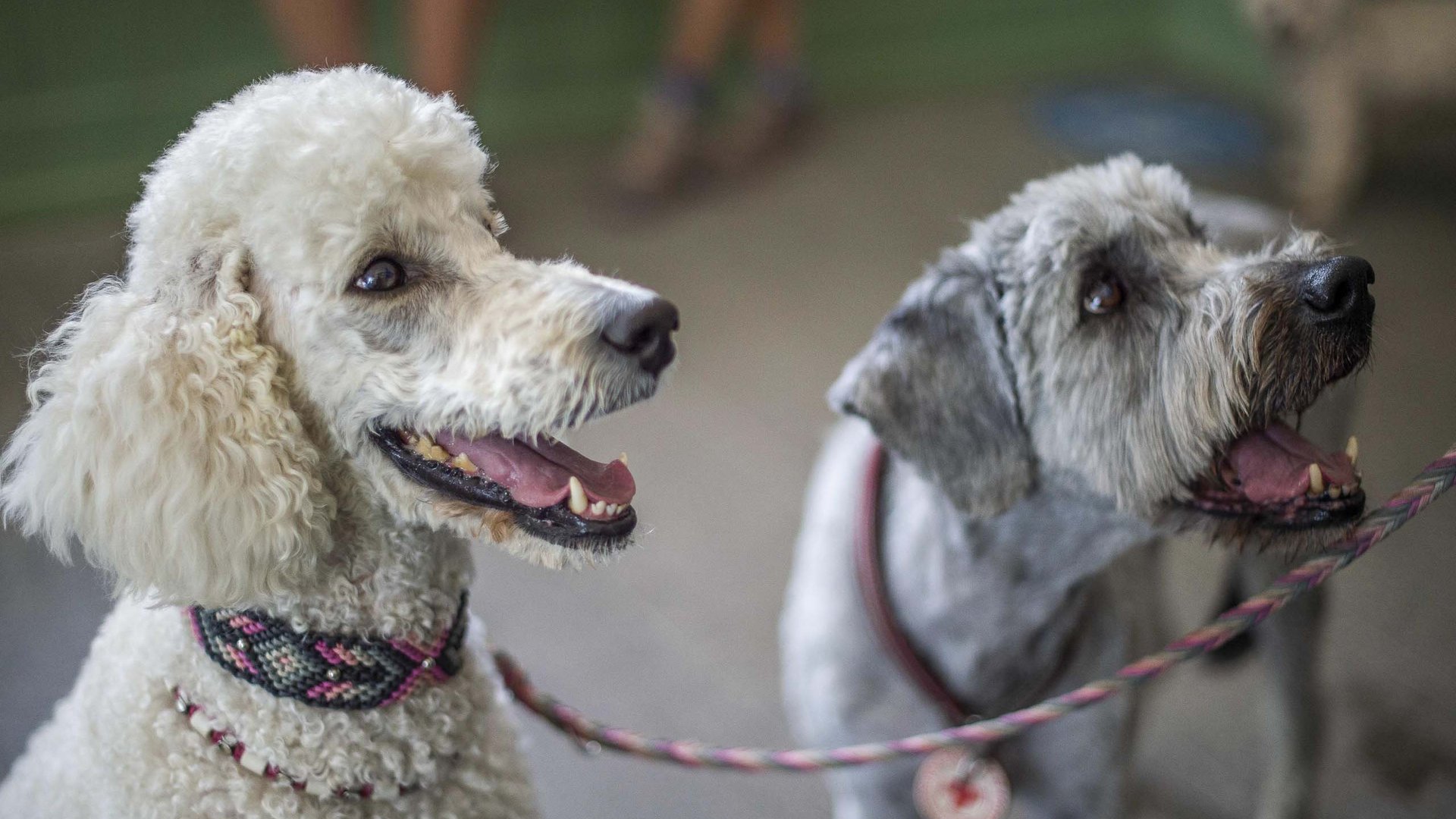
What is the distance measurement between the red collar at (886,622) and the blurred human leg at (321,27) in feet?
6.93

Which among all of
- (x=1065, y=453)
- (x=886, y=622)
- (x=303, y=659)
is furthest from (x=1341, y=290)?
(x=303, y=659)

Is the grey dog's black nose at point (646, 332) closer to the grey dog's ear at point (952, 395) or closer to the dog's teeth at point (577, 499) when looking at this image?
the dog's teeth at point (577, 499)

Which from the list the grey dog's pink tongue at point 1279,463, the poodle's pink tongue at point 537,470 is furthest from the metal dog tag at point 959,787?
the poodle's pink tongue at point 537,470

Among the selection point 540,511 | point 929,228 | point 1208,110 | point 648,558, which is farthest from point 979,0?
point 540,511

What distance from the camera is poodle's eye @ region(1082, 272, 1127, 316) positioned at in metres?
1.24

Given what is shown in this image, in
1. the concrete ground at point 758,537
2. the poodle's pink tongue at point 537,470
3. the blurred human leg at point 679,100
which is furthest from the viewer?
the blurred human leg at point 679,100

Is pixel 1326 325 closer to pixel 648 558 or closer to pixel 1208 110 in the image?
pixel 648 558

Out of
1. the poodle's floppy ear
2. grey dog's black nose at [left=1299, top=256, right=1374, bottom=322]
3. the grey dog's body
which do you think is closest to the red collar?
the grey dog's body

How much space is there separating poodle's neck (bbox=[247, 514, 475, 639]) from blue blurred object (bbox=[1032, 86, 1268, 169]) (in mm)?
3253

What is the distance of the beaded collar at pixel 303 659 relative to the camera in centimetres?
100

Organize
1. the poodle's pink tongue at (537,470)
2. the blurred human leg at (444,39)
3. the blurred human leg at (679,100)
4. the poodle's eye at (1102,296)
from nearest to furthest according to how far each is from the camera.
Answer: the poodle's pink tongue at (537,470) < the poodle's eye at (1102,296) < the blurred human leg at (444,39) < the blurred human leg at (679,100)

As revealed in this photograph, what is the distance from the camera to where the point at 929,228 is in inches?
138

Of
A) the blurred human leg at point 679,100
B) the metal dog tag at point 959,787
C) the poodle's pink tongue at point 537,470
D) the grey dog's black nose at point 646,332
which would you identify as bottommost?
the metal dog tag at point 959,787

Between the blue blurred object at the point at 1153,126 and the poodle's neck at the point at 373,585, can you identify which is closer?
the poodle's neck at the point at 373,585
